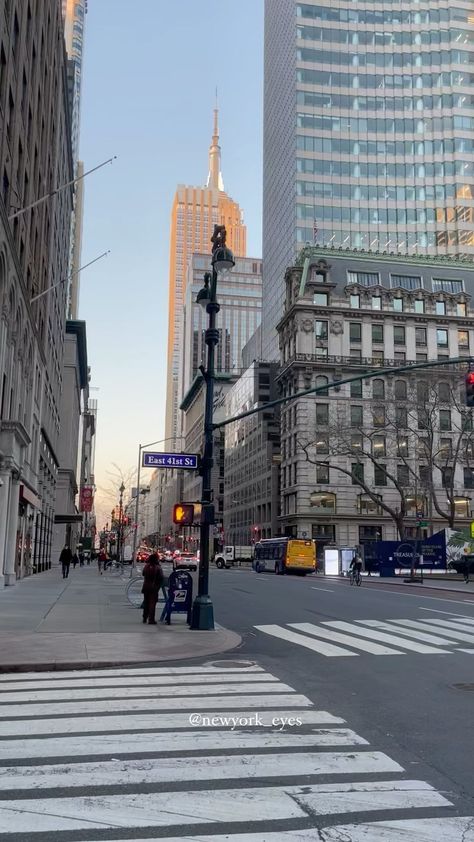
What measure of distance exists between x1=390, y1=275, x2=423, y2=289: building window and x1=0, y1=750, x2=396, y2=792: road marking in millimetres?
82800

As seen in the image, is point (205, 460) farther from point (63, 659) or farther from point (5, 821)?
point (5, 821)

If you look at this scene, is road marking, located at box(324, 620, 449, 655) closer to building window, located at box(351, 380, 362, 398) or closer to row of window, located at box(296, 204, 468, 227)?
building window, located at box(351, 380, 362, 398)

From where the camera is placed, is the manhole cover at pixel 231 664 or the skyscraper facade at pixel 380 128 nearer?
the manhole cover at pixel 231 664

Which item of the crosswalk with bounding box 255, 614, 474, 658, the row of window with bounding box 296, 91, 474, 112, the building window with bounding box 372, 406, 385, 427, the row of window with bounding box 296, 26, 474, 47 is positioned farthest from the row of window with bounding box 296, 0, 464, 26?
the crosswalk with bounding box 255, 614, 474, 658

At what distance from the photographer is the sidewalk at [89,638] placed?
11.8 m

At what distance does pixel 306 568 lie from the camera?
180 ft

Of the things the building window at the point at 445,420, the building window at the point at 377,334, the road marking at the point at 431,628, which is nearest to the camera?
the road marking at the point at 431,628

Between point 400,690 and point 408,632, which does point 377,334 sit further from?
point 400,690

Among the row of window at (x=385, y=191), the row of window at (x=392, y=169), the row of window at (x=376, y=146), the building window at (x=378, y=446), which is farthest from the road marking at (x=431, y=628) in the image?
the row of window at (x=376, y=146)

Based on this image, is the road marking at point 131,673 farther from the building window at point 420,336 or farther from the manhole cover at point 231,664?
the building window at point 420,336

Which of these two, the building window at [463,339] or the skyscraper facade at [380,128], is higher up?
the skyscraper facade at [380,128]

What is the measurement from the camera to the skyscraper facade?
94438 millimetres

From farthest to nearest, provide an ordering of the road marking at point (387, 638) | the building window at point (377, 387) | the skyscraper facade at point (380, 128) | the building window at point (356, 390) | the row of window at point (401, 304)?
the skyscraper facade at point (380, 128) → the row of window at point (401, 304) → the building window at point (356, 390) → the building window at point (377, 387) → the road marking at point (387, 638)

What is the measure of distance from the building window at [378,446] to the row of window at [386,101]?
47.5 m
